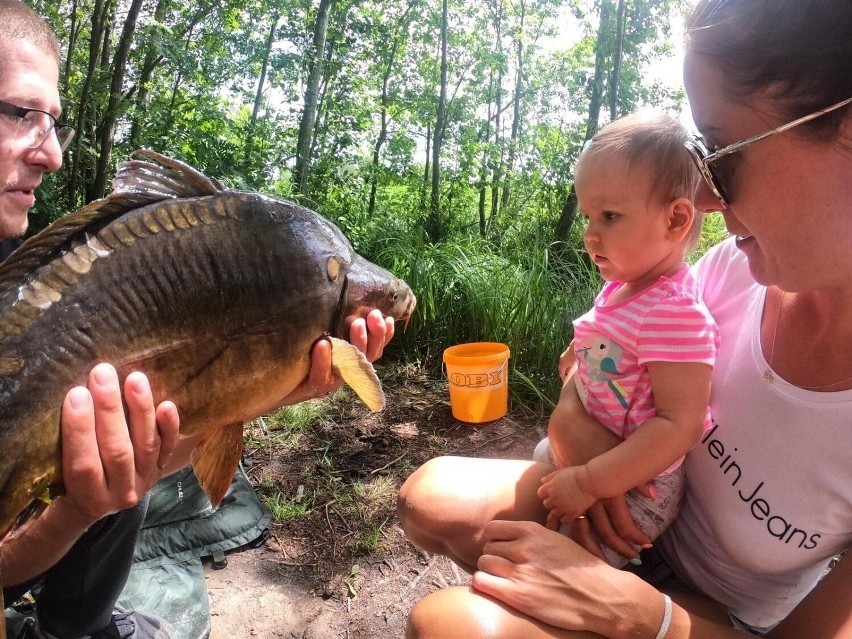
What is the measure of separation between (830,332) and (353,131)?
9.02m

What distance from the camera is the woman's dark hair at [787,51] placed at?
116 cm

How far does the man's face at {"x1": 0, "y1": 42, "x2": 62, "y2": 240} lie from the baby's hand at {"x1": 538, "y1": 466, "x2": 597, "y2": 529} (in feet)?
6.86

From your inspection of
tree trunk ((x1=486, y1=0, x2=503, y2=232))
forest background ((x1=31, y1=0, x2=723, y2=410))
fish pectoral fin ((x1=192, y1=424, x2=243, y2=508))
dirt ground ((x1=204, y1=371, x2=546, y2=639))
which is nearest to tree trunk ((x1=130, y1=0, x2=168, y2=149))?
forest background ((x1=31, y1=0, x2=723, y2=410))

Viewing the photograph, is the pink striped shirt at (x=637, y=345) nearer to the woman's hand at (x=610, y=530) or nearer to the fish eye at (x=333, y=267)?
the woman's hand at (x=610, y=530)

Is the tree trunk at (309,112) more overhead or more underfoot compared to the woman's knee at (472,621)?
more overhead

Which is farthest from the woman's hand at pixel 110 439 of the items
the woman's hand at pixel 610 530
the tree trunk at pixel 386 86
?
the tree trunk at pixel 386 86

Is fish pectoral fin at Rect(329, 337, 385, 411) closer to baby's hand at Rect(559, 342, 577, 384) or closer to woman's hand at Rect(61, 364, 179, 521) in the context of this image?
woman's hand at Rect(61, 364, 179, 521)

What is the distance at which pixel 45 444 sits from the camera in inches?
48.1

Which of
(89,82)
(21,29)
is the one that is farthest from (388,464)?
(89,82)

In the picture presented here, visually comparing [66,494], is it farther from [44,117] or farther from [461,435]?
[461,435]

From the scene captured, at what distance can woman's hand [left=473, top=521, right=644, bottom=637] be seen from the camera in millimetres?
1550

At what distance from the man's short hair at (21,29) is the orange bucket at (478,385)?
2.74 metres

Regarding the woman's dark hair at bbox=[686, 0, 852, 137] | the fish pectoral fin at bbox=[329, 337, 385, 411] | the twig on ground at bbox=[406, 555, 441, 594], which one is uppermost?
the woman's dark hair at bbox=[686, 0, 852, 137]

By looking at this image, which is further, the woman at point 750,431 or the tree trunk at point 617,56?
the tree trunk at point 617,56
